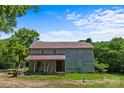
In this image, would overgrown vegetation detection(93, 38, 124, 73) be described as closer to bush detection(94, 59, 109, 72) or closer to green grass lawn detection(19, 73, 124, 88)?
bush detection(94, 59, 109, 72)

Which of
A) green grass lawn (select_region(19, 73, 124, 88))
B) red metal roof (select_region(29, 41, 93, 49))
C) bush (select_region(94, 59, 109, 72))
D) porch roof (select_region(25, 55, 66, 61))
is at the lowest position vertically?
green grass lawn (select_region(19, 73, 124, 88))

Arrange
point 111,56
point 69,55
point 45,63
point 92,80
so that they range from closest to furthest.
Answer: point 92,80, point 45,63, point 69,55, point 111,56

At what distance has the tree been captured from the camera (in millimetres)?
18031

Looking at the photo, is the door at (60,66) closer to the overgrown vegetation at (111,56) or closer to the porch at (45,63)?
the porch at (45,63)

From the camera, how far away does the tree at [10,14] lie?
1803 centimetres

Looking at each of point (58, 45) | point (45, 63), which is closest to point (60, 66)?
point (45, 63)

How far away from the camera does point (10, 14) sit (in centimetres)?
1880

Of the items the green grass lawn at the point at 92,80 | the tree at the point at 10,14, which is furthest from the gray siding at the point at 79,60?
the tree at the point at 10,14

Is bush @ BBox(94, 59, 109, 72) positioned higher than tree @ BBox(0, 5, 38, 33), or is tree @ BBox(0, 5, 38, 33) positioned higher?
tree @ BBox(0, 5, 38, 33)

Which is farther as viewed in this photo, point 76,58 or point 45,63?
point 76,58

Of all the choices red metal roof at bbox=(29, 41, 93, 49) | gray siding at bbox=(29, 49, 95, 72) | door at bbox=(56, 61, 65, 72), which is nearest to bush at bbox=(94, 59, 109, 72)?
gray siding at bbox=(29, 49, 95, 72)

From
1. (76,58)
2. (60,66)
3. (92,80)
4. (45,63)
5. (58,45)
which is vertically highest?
(58,45)

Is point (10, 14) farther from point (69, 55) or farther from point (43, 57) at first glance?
point (69, 55)

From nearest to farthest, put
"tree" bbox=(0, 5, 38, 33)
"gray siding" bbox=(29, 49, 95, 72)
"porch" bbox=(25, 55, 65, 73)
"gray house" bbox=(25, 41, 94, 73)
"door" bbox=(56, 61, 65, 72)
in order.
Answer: "tree" bbox=(0, 5, 38, 33) → "porch" bbox=(25, 55, 65, 73) → "door" bbox=(56, 61, 65, 72) → "gray house" bbox=(25, 41, 94, 73) → "gray siding" bbox=(29, 49, 95, 72)
